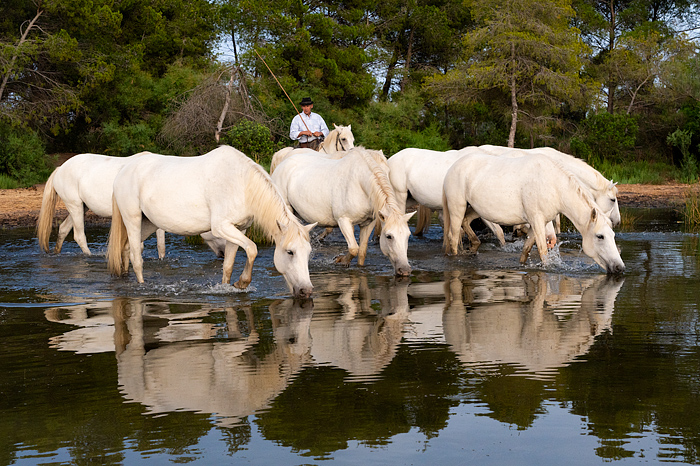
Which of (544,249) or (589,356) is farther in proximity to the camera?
(544,249)

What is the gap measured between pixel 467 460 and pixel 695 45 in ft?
121

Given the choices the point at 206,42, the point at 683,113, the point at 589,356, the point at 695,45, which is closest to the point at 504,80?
the point at 683,113

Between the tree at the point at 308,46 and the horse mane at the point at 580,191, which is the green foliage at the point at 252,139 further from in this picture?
the horse mane at the point at 580,191

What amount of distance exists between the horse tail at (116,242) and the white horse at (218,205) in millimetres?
149

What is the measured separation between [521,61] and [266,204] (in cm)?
2810

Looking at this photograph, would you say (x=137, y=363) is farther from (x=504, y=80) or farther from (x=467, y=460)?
(x=504, y=80)

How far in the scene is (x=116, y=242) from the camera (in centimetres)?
912

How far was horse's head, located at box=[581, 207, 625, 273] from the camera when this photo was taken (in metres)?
8.95

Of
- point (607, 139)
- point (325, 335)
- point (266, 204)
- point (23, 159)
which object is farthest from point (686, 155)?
point (325, 335)

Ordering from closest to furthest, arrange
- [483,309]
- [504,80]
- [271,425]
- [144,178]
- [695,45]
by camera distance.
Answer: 1. [271,425]
2. [483,309]
3. [144,178]
4. [504,80]
5. [695,45]

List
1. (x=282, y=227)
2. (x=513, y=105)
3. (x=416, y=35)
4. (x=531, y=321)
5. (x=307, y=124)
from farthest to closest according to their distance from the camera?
(x=416, y=35) → (x=513, y=105) → (x=307, y=124) → (x=282, y=227) → (x=531, y=321)

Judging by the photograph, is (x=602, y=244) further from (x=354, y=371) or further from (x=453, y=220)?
(x=354, y=371)

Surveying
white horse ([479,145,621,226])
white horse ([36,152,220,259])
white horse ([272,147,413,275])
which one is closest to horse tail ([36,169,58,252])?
white horse ([36,152,220,259])

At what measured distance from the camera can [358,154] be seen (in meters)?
9.95
